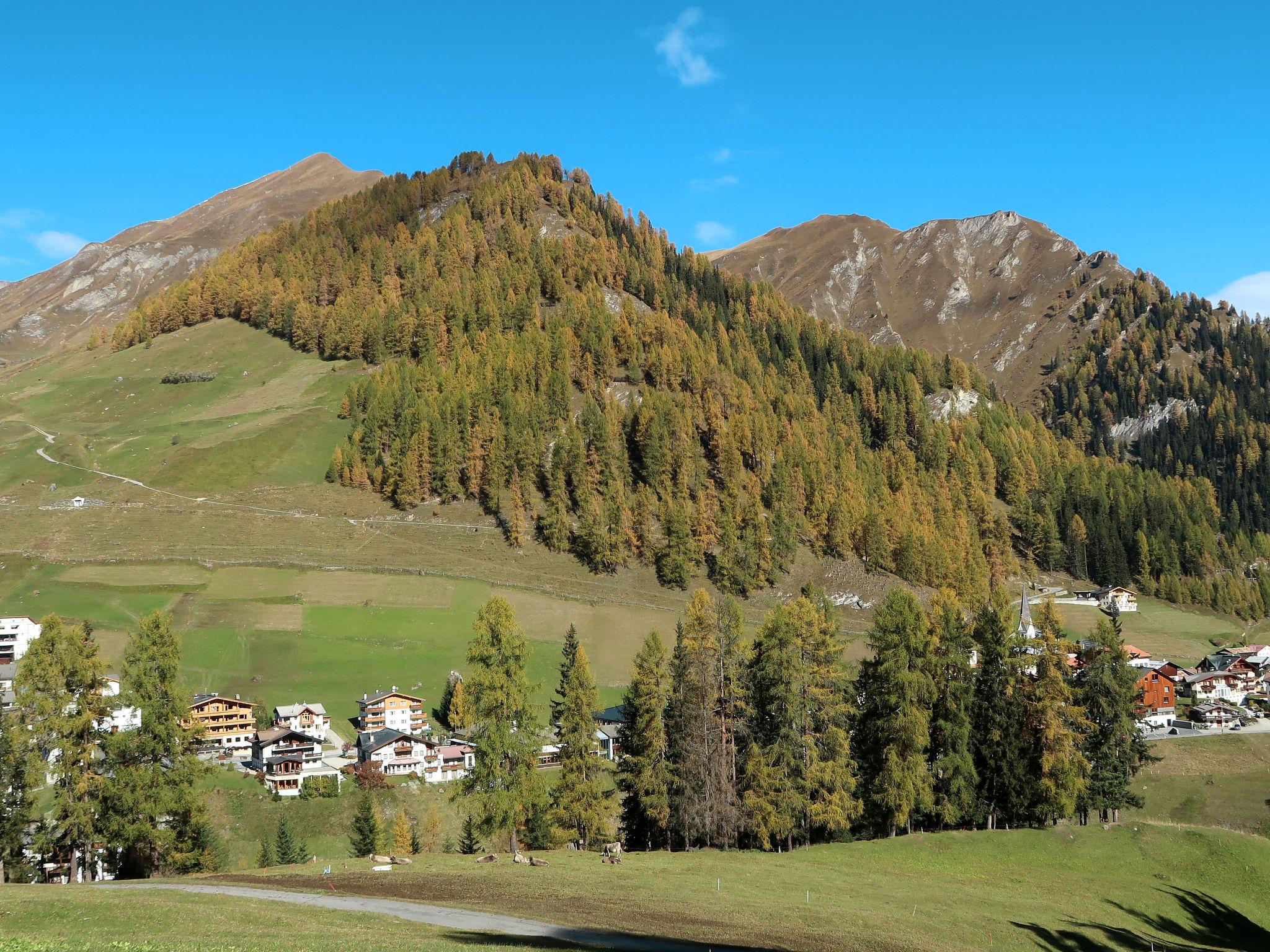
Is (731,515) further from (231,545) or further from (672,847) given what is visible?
(672,847)

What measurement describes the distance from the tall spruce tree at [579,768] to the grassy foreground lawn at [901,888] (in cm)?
370

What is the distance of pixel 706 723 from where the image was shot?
171 ft

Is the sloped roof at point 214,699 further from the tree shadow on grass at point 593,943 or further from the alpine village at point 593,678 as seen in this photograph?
the tree shadow on grass at point 593,943

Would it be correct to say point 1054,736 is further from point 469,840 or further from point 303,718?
point 303,718

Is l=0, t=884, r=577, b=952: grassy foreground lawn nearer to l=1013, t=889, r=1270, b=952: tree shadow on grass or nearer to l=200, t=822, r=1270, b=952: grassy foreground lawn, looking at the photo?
l=200, t=822, r=1270, b=952: grassy foreground lawn

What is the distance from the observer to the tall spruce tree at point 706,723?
49.8 meters

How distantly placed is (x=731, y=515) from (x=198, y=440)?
100 m

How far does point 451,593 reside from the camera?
126m

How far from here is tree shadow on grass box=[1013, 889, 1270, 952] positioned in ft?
114

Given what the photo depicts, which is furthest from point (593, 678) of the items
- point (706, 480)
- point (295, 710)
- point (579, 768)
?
point (706, 480)

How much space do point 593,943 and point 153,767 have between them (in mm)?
26041

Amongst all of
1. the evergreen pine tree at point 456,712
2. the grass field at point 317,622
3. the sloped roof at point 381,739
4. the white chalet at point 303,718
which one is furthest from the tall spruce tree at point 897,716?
the white chalet at point 303,718

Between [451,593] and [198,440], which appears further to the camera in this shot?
[198,440]

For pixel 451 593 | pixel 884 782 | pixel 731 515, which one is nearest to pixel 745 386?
pixel 731 515
